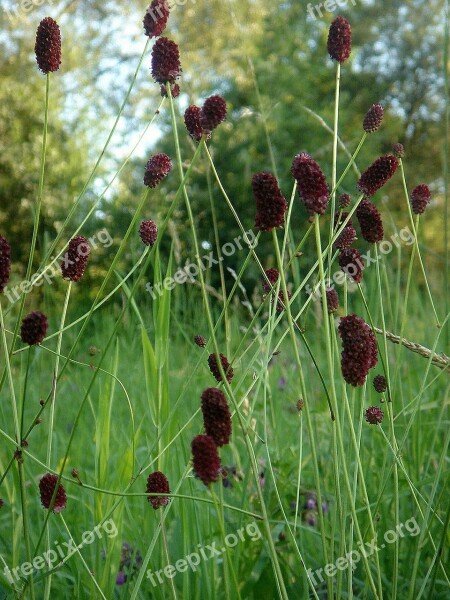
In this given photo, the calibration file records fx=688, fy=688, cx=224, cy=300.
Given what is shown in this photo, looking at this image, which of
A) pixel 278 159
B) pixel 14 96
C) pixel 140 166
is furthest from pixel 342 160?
pixel 14 96

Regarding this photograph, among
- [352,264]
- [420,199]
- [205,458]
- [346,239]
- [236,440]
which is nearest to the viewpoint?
[205,458]

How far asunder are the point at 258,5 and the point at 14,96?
778cm

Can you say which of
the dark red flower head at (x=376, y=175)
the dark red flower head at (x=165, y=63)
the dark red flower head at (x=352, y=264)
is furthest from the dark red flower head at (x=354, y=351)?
the dark red flower head at (x=165, y=63)

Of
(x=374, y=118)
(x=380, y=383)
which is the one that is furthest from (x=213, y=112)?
(x=380, y=383)

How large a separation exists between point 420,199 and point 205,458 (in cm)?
83

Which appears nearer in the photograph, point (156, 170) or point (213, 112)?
point (213, 112)

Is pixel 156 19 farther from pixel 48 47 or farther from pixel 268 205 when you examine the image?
pixel 268 205

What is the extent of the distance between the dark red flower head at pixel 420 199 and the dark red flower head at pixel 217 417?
2.44ft

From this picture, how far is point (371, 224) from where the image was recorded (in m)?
1.12

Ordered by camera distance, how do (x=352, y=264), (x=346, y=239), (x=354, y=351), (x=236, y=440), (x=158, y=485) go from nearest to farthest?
(x=354, y=351) → (x=158, y=485) → (x=352, y=264) → (x=346, y=239) → (x=236, y=440)

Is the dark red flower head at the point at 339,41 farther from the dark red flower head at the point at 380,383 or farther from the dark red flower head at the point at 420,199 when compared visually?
the dark red flower head at the point at 380,383

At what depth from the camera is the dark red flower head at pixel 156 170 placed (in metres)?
1.13

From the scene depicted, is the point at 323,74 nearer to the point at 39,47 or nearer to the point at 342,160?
the point at 342,160

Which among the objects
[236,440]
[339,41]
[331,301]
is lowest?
[236,440]
